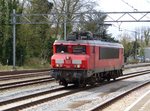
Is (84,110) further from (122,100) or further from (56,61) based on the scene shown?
(56,61)

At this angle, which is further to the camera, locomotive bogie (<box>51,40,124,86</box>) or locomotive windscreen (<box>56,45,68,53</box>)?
locomotive windscreen (<box>56,45,68,53</box>)

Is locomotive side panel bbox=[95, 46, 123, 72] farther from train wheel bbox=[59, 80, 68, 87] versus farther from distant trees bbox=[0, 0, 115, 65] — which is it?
distant trees bbox=[0, 0, 115, 65]


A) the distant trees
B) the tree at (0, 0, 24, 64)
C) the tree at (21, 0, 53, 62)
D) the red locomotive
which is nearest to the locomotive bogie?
the red locomotive

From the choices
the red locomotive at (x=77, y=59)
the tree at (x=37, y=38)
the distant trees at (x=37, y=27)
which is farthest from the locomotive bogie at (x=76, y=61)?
the tree at (x=37, y=38)

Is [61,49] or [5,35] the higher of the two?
[5,35]

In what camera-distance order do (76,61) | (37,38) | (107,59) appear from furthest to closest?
(37,38), (107,59), (76,61)

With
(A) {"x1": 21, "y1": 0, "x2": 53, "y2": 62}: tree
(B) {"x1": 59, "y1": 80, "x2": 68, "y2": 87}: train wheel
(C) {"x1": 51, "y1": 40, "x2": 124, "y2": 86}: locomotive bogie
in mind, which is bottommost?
(B) {"x1": 59, "y1": 80, "x2": 68, "y2": 87}: train wheel

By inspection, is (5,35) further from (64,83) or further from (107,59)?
(64,83)

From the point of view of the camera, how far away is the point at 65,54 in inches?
955

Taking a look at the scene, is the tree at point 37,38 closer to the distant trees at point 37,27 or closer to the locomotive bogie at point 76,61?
the distant trees at point 37,27

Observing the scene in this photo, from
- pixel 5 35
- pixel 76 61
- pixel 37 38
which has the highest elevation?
pixel 5 35

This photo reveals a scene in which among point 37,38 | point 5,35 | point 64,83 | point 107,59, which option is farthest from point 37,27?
point 64,83

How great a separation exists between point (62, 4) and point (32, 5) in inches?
184

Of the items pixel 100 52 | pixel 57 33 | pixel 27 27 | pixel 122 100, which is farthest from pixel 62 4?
pixel 122 100
